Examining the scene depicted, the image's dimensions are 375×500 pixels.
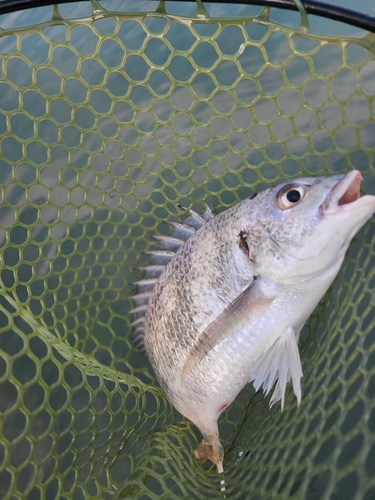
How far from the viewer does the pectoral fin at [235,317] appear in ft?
8.41

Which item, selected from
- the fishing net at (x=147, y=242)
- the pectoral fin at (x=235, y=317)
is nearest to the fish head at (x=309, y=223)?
the pectoral fin at (x=235, y=317)

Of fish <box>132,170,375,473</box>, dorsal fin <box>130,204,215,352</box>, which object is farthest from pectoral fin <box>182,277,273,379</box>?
dorsal fin <box>130,204,215,352</box>

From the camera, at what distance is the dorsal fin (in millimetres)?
3371

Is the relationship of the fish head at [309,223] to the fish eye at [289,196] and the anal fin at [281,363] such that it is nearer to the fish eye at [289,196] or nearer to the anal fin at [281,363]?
the fish eye at [289,196]

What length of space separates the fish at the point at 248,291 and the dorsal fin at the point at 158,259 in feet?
0.61

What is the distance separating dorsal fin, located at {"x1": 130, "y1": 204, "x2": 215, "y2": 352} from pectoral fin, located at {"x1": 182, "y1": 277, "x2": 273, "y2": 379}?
838mm

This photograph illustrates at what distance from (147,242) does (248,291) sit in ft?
6.09

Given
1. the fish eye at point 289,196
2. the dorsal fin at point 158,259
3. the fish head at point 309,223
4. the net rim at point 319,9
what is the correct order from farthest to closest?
the dorsal fin at point 158,259 < the fish eye at point 289,196 < the net rim at point 319,9 < the fish head at point 309,223

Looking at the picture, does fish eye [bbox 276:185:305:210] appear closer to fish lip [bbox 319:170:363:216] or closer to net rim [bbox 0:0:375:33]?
fish lip [bbox 319:170:363:216]

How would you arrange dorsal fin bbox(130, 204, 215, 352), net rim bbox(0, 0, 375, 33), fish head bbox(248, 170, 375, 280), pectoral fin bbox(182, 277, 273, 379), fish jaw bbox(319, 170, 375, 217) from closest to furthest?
fish jaw bbox(319, 170, 375, 217) < fish head bbox(248, 170, 375, 280) < net rim bbox(0, 0, 375, 33) < pectoral fin bbox(182, 277, 273, 379) < dorsal fin bbox(130, 204, 215, 352)

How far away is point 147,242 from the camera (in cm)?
423

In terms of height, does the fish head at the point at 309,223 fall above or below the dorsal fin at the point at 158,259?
above

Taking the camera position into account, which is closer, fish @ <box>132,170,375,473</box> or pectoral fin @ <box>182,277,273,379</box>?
fish @ <box>132,170,375,473</box>

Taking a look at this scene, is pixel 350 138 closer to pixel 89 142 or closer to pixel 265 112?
pixel 265 112
